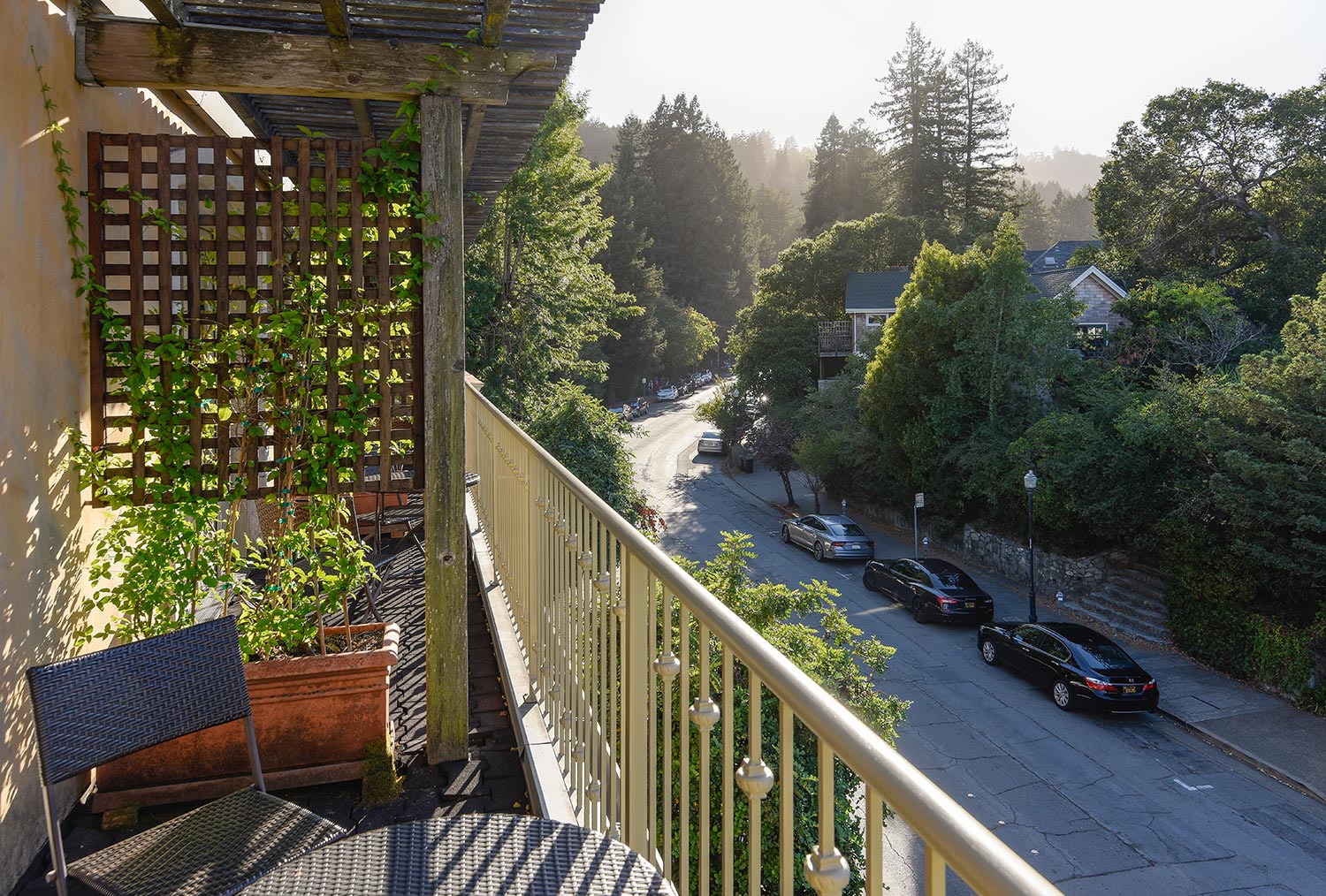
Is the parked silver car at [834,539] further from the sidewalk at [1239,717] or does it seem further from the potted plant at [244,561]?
the potted plant at [244,561]

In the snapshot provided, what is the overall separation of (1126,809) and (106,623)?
1168 centimetres

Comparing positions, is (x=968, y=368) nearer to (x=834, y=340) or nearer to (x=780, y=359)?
(x=780, y=359)

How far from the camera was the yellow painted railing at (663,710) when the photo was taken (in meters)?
0.83

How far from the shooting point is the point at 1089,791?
1140 centimetres

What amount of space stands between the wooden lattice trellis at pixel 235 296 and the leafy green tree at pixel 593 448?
890cm

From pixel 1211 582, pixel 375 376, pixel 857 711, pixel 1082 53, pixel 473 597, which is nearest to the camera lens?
pixel 375 376

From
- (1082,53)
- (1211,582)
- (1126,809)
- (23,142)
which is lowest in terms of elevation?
(1126,809)

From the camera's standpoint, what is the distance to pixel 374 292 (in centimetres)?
365

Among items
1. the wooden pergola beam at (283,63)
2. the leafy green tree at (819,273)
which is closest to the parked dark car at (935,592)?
the wooden pergola beam at (283,63)

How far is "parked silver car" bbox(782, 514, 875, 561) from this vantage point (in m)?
22.5

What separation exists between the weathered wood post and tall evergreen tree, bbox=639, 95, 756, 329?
52.5m

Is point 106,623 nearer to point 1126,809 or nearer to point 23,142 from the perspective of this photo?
point 23,142

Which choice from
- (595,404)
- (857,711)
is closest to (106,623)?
(857,711)

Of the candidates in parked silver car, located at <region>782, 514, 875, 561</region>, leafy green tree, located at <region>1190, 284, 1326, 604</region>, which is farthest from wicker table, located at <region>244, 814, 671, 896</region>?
parked silver car, located at <region>782, 514, 875, 561</region>
